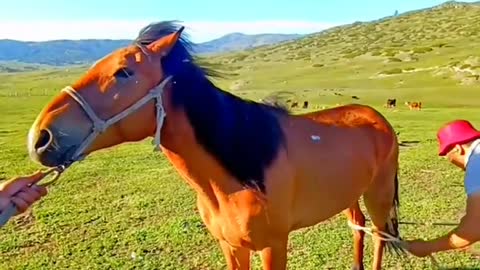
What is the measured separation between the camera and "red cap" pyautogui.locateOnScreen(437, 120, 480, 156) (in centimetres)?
353

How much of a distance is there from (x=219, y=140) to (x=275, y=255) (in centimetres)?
90

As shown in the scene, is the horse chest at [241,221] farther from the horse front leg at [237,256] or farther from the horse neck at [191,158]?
the horse front leg at [237,256]

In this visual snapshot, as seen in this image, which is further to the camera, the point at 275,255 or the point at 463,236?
the point at 275,255

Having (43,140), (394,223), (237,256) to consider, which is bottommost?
(394,223)

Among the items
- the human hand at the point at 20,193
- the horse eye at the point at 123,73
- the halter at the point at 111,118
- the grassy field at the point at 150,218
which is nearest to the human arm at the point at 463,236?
the grassy field at the point at 150,218

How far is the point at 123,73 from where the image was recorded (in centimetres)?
303

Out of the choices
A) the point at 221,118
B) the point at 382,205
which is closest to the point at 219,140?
the point at 221,118

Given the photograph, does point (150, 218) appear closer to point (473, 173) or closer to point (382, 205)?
point (382, 205)

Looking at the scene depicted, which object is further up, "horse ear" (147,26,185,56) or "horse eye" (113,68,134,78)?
"horse ear" (147,26,185,56)

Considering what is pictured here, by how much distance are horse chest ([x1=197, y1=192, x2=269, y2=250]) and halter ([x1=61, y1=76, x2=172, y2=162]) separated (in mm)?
727

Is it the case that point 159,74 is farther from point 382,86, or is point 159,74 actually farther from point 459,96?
point 382,86

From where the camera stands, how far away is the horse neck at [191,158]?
10.9 feet

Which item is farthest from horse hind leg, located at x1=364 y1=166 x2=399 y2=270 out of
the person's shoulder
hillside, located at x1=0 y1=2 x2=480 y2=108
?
the person's shoulder

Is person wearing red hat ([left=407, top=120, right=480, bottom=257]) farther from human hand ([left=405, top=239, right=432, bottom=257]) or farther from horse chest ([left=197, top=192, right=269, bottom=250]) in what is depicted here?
horse chest ([left=197, top=192, right=269, bottom=250])
